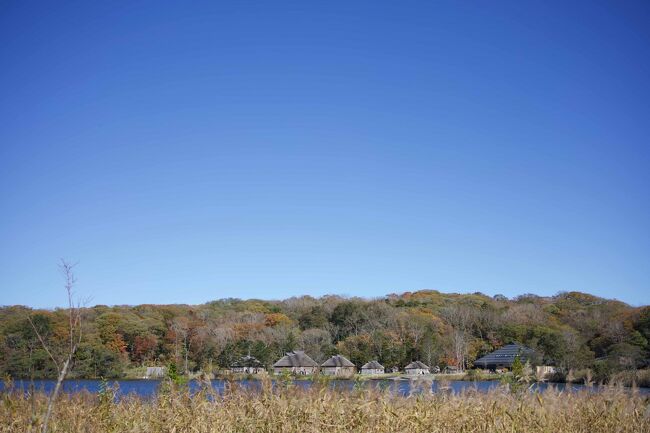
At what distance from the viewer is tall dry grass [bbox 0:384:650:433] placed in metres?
6.91

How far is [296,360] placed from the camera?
6081 centimetres

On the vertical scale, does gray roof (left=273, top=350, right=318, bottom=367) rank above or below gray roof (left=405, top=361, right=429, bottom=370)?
above

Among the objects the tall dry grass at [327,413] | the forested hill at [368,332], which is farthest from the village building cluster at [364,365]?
the tall dry grass at [327,413]

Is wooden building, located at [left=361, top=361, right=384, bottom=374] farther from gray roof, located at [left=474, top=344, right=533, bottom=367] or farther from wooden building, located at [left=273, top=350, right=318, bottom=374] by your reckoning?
Result: gray roof, located at [left=474, top=344, right=533, bottom=367]

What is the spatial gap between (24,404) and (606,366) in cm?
4210

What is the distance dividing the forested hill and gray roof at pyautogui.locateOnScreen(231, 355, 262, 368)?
1.81 feet

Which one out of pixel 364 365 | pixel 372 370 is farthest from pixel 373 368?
pixel 364 365

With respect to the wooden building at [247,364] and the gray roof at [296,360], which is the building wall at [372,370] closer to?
the gray roof at [296,360]

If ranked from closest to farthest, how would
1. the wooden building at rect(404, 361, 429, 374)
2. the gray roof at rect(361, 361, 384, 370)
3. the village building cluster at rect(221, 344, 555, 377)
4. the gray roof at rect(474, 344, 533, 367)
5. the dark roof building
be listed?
the village building cluster at rect(221, 344, 555, 377) → the gray roof at rect(474, 344, 533, 367) → the dark roof building → the gray roof at rect(361, 361, 384, 370) → the wooden building at rect(404, 361, 429, 374)

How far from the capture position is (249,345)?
58312 millimetres

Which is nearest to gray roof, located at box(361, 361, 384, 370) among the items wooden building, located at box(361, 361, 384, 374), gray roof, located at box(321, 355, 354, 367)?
wooden building, located at box(361, 361, 384, 374)

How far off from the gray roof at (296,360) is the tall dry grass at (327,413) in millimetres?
53113

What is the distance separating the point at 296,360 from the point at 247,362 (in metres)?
5.89

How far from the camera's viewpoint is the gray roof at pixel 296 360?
197ft
